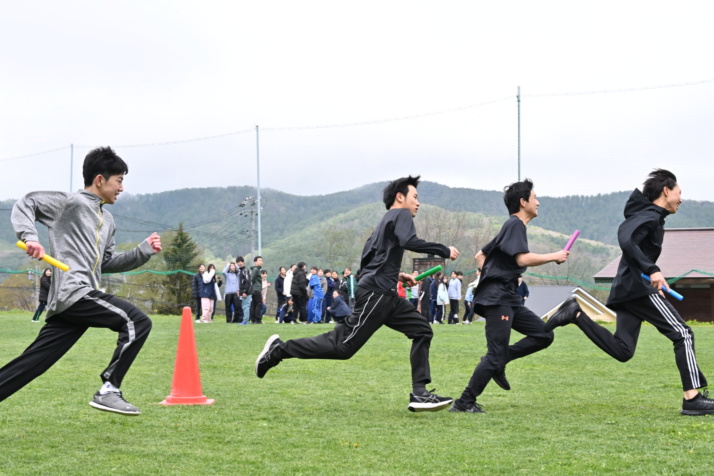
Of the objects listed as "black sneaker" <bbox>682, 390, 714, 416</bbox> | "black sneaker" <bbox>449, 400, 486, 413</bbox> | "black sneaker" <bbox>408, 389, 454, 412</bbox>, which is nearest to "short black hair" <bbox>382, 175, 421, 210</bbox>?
"black sneaker" <bbox>408, 389, 454, 412</bbox>

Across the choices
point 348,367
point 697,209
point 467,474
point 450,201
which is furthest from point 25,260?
point 467,474

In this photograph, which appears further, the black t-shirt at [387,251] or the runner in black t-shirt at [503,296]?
the runner in black t-shirt at [503,296]

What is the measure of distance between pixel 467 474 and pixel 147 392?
14.8ft

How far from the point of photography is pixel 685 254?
30828 millimetres

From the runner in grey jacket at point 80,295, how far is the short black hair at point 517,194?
3.11 metres

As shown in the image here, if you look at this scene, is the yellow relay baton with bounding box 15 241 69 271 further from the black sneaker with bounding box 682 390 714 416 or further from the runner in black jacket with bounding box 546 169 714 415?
the black sneaker with bounding box 682 390 714 416

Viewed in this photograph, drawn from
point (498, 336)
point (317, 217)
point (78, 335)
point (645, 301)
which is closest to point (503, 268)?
point (498, 336)

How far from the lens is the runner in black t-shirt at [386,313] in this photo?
6.82 meters

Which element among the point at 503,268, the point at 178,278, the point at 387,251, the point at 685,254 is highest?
the point at 685,254

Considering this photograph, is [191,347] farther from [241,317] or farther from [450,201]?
[450,201]

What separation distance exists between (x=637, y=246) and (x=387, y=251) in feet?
6.51

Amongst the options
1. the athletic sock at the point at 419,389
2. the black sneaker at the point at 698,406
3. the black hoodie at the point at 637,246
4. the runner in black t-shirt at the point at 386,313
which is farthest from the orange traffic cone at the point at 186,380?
the black sneaker at the point at 698,406

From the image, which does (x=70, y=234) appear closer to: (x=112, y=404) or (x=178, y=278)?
(x=112, y=404)

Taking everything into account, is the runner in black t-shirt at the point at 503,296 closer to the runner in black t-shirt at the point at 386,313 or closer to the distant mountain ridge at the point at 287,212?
the runner in black t-shirt at the point at 386,313
